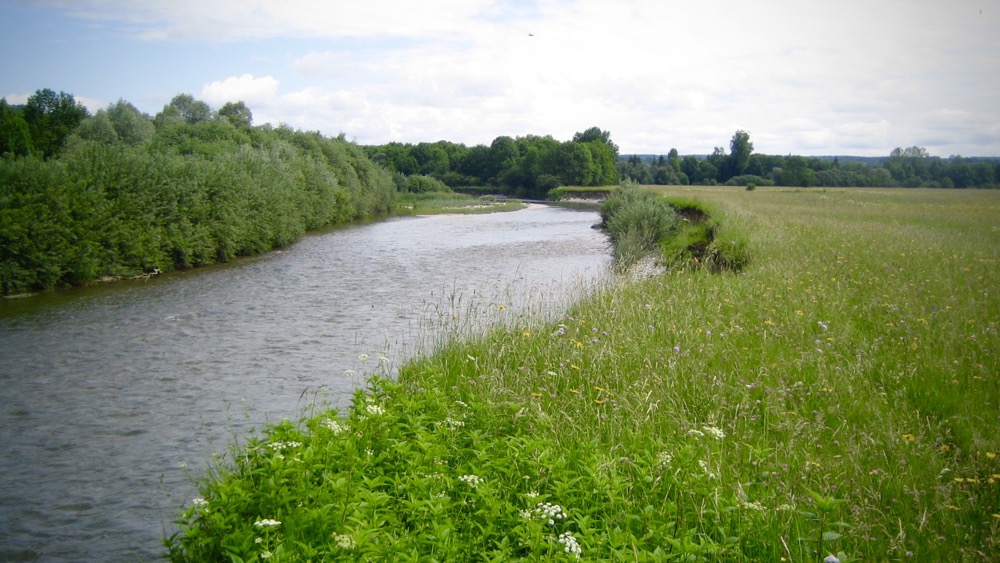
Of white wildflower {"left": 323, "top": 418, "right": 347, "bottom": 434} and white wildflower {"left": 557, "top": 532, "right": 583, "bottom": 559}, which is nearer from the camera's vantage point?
white wildflower {"left": 557, "top": 532, "right": 583, "bottom": 559}

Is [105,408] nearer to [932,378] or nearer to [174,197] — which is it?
[932,378]

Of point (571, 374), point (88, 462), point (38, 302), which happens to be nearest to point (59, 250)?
point (38, 302)

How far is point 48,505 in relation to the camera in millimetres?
6398

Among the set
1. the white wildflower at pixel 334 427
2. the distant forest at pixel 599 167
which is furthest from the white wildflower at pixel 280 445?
the distant forest at pixel 599 167

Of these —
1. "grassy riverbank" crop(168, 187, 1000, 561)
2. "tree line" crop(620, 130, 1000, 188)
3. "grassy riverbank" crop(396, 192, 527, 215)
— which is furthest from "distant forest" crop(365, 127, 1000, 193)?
"grassy riverbank" crop(168, 187, 1000, 561)

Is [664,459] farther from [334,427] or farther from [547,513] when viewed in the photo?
[334,427]

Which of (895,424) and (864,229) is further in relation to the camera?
(864,229)

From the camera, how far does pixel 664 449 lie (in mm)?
5578

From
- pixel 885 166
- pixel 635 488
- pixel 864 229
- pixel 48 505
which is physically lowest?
pixel 48 505

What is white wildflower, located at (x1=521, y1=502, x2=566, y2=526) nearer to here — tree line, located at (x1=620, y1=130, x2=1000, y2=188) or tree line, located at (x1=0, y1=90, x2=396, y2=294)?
tree line, located at (x1=620, y1=130, x2=1000, y2=188)

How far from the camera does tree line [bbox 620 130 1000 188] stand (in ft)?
39.9

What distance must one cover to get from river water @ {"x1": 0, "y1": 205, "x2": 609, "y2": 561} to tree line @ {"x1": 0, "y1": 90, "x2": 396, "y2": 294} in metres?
1.04

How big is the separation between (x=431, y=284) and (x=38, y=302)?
385 inches

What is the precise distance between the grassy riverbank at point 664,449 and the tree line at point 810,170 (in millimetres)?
2997
